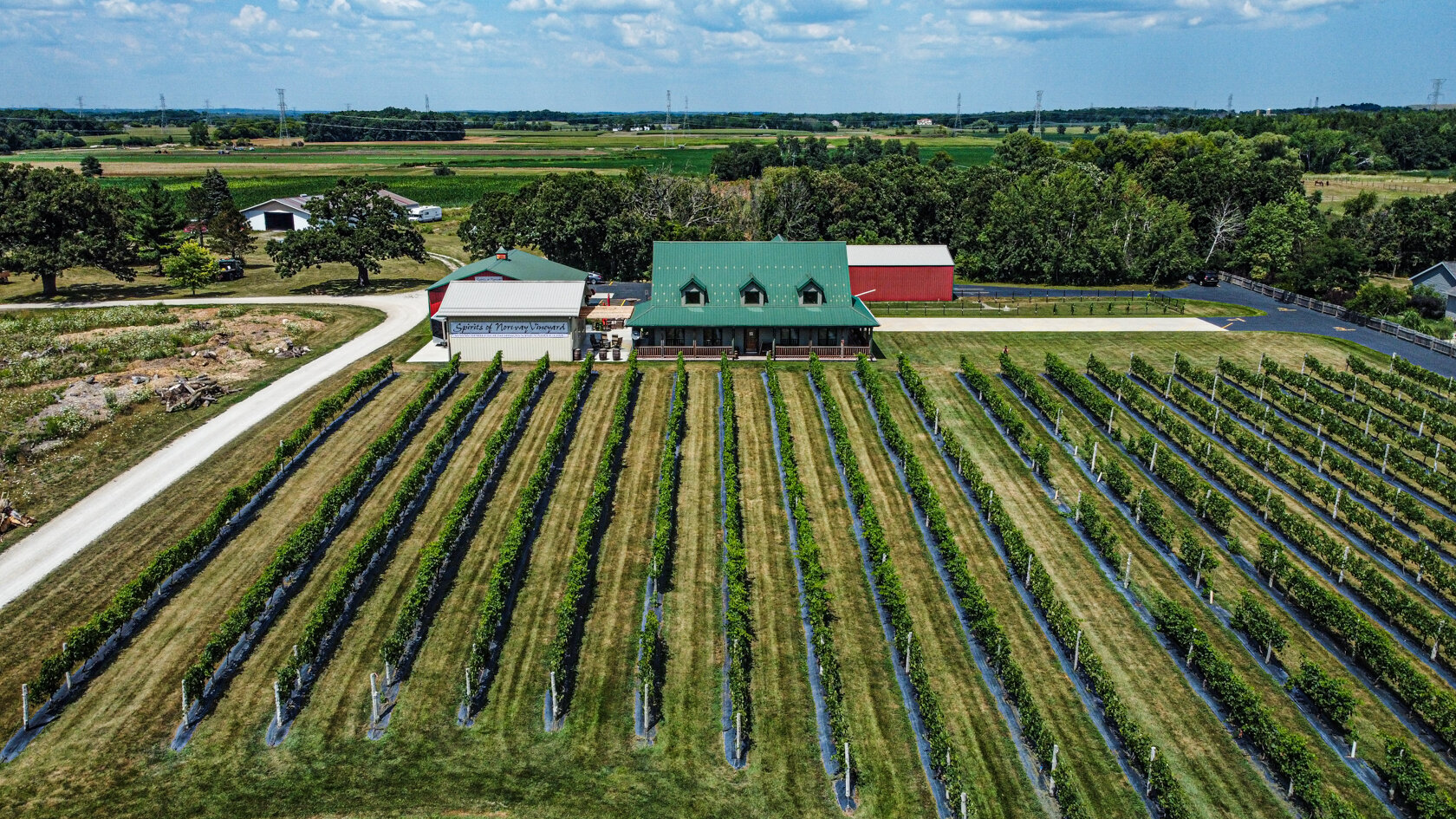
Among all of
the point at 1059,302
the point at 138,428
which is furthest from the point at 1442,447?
the point at 138,428

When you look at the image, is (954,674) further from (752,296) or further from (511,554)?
(752,296)

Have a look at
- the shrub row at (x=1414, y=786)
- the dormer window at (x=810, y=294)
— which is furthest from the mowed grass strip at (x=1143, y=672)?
the dormer window at (x=810, y=294)

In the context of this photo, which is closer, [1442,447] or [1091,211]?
[1442,447]

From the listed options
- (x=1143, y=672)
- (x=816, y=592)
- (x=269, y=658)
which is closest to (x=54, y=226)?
(x=269, y=658)

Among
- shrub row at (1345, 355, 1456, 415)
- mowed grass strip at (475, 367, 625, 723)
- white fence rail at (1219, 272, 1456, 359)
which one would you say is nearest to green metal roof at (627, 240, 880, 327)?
mowed grass strip at (475, 367, 625, 723)

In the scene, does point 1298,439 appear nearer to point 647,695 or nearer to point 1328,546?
point 1328,546
